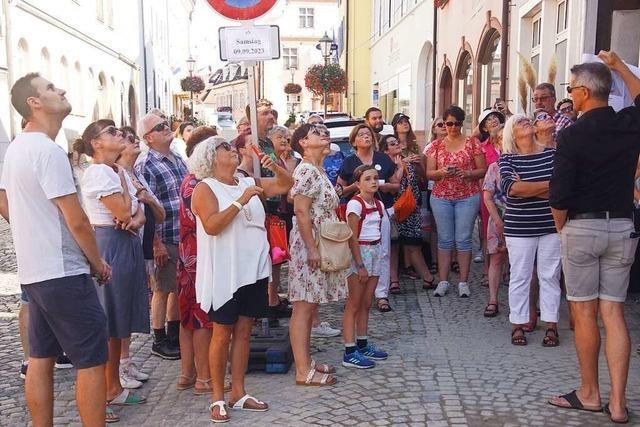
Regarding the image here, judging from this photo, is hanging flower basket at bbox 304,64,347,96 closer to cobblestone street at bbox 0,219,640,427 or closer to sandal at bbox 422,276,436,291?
sandal at bbox 422,276,436,291

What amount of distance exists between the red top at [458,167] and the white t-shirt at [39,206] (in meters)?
4.39

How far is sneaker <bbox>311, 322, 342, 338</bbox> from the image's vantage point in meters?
6.01

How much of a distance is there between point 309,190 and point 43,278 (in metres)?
1.84

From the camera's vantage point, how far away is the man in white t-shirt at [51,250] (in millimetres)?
3408

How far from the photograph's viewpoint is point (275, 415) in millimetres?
4301

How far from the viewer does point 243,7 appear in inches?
198

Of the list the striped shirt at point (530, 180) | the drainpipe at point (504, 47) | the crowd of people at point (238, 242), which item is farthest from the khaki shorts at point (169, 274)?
the drainpipe at point (504, 47)

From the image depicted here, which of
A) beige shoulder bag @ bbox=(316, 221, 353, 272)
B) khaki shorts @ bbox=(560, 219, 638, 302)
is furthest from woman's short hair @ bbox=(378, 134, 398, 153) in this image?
khaki shorts @ bbox=(560, 219, 638, 302)

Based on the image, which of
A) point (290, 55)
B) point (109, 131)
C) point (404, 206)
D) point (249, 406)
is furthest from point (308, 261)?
point (290, 55)

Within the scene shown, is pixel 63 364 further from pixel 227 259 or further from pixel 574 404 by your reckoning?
pixel 574 404

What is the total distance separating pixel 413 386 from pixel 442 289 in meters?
2.56

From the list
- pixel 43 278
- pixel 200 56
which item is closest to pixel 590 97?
pixel 43 278

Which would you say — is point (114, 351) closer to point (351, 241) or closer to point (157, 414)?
point (157, 414)

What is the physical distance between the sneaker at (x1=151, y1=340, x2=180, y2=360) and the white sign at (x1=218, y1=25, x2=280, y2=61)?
2199mm
